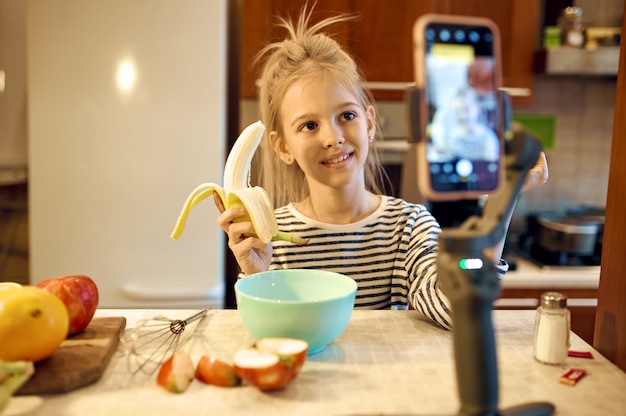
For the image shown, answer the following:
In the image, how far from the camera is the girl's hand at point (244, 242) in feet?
3.17

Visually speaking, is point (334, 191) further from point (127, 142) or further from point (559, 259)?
point (559, 259)

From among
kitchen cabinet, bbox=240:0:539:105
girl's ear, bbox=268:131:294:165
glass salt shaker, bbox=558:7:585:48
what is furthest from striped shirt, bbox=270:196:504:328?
glass salt shaker, bbox=558:7:585:48

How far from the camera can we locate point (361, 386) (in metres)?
0.72

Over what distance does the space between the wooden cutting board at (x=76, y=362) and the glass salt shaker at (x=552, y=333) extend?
57 centimetres

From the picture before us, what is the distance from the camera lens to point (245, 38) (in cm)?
204

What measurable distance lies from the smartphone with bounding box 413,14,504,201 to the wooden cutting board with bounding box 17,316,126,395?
46cm

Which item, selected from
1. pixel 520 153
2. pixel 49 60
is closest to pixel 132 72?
pixel 49 60

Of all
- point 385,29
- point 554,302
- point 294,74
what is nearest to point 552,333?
point 554,302

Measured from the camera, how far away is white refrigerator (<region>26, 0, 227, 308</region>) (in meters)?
1.87

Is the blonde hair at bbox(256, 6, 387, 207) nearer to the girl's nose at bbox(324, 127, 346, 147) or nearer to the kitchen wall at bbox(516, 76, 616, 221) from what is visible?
the girl's nose at bbox(324, 127, 346, 147)

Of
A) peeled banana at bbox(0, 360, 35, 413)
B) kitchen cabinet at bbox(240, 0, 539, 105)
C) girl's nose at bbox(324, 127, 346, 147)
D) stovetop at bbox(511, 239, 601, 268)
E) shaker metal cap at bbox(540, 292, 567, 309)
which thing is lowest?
stovetop at bbox(511, 239, 601, 268)

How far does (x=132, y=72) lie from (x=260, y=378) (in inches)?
56.9

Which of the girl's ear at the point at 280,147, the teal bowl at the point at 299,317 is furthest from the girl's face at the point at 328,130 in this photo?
the teal bowl at the point at 299,317

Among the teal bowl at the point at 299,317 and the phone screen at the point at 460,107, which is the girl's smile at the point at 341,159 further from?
the phone screen at the point at 460,107
